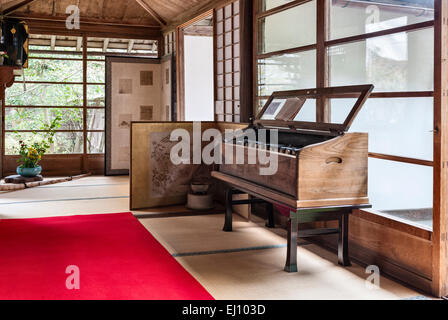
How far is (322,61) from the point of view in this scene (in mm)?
4090

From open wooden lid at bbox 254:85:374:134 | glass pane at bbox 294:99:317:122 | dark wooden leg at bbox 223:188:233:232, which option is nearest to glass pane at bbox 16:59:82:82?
open wooden lid at bbox 254:85:374:134

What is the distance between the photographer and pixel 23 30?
7.75 metres

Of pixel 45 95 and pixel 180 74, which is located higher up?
pixel 180 74

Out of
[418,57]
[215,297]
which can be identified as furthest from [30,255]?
[418,57]

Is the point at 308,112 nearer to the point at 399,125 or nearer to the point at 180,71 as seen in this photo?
the point at 399,125

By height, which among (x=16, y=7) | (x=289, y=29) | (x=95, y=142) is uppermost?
(x=16, y=7)

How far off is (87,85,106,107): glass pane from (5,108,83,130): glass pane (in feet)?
0.85

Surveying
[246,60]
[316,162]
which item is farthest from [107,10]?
[316,162]

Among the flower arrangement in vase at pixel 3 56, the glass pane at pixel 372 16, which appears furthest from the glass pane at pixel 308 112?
the flower arrangement in vase at pixel 3 56

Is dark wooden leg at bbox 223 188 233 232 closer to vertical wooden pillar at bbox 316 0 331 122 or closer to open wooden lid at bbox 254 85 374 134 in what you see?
open wooden lid at bbox 254 85 374 134

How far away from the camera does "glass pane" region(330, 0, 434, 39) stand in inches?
123

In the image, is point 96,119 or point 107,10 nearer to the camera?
point 107,10

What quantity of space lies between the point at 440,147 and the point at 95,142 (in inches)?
263
